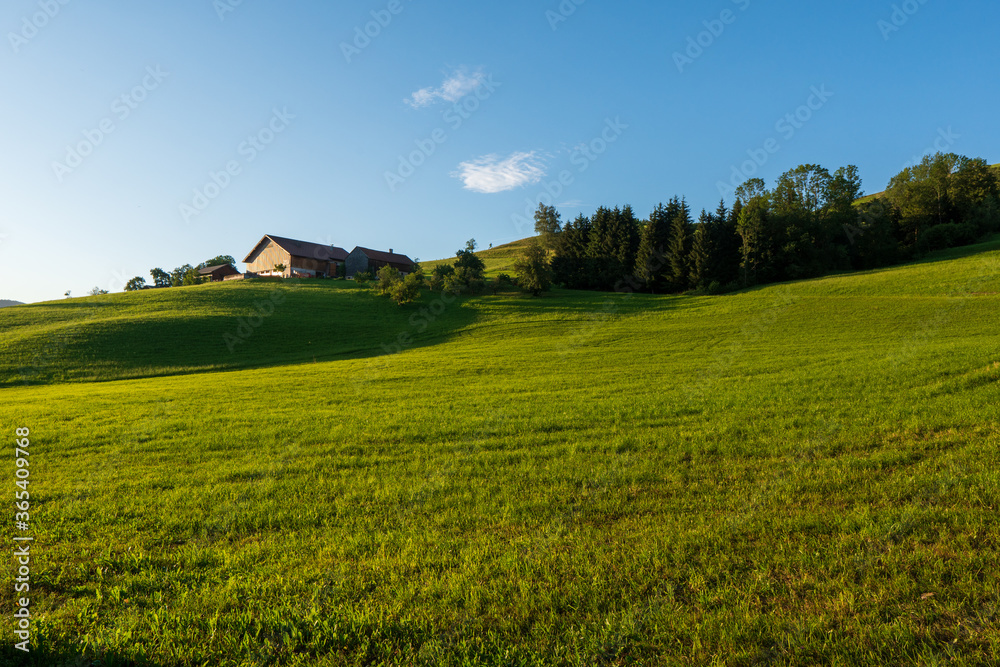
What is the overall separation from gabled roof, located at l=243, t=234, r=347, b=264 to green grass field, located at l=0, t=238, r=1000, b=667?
Answer: 70.2 m

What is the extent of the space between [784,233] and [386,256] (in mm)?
70444

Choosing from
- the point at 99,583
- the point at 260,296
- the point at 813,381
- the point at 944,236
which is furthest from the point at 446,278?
the point at 944,236

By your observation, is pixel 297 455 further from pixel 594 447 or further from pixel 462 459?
pixel 594 447

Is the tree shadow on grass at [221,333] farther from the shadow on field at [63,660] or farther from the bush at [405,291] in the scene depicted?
the shadow on field at [63,660]

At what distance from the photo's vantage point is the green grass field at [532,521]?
4.36 m

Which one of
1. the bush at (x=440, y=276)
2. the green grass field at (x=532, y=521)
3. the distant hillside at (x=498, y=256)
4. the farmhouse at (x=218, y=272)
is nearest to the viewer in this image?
the green grass field at (x=532, y=521)

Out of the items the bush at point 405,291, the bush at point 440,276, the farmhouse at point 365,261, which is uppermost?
the farmhouse at point 365,261

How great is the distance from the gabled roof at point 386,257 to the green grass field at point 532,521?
7407cm

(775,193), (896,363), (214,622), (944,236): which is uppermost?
(775,193)

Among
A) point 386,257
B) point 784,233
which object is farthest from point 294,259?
point 784,233

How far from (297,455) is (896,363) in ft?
69.8

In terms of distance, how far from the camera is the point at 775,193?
83.6 metres

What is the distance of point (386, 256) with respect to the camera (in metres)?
94.8

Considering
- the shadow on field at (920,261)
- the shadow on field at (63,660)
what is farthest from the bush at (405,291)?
the shadow on field at (63,660)
